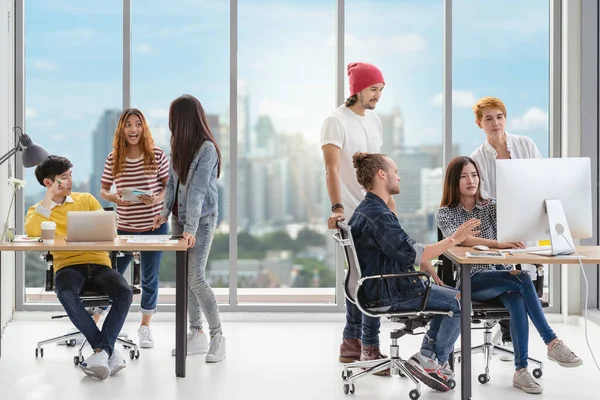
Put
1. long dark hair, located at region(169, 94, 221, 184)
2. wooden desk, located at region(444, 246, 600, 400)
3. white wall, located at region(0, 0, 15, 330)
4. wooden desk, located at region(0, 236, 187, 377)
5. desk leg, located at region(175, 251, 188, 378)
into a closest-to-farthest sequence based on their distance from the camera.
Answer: wooden desk, located at region(444, 246, 600, 400)
wooden desk, located at region(0, 236, 187, 377)
desk leg, located at region(175, 251, 188, 378)
long dark hair, located at region(169, 94, 221, 184)
white wall, located at region(0, 0, 15, 330)

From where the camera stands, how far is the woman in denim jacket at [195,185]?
4.14 m

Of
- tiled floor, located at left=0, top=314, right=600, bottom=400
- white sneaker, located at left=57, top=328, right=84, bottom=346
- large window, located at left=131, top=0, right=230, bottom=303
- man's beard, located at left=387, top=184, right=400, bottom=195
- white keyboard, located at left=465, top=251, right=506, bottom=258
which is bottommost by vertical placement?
tiled floor, located at left=0, top=314, right=600, bottom=400

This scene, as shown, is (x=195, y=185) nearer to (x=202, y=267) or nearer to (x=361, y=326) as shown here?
(x=202, y=267)

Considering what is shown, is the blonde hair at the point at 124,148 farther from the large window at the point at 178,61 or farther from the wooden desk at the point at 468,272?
the wooden desk at the point at 468,272

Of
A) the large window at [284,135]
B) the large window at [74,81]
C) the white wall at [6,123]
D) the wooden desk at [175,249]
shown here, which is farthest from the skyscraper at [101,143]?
the wooden desk at [175,249]

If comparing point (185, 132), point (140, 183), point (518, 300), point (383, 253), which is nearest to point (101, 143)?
point (140, 183)

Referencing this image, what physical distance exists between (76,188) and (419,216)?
2.64 metres

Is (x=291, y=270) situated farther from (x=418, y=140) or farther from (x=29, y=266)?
(x=29, y=266)

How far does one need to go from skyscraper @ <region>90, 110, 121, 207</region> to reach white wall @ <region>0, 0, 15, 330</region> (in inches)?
23.8

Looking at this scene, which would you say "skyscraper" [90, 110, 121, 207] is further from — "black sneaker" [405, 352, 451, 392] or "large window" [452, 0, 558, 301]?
"black sneaker" [405, 352, 451, 392]

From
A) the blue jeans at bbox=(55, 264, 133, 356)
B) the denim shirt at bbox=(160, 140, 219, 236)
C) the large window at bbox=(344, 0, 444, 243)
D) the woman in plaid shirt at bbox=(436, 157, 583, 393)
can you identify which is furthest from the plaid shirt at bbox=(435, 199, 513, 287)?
the blue jeans at bbox=(55, 264, 133, 356)

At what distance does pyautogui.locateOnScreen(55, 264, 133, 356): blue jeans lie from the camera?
3.97 metres

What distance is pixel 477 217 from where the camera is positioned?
392 cm

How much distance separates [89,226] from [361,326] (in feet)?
5.53
